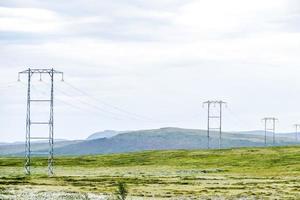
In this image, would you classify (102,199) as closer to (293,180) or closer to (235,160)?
(293,180)

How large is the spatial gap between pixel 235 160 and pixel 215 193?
9902 centimetres

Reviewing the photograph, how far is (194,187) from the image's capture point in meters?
96.5

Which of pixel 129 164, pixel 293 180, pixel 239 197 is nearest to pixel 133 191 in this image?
pixel 239 197

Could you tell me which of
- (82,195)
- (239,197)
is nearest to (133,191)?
(82,195)

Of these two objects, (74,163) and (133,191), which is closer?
(133,191)

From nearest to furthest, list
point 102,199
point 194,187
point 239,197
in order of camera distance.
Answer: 1. point 102,199
2. point 239,197
3. point 194,187

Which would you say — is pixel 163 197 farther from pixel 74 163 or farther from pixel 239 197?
pixel 74 163

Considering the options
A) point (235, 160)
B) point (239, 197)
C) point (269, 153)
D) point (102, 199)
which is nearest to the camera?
point (102, 199)

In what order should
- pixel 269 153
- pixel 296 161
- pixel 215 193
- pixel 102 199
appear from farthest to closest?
pixel 269 153 → pixel 296 161 → pixel 215 193 → pixel 102 199

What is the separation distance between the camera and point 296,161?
6698 inches

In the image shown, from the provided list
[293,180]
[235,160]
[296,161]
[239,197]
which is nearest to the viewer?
[239,197]

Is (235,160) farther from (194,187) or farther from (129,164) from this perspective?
(194,187)

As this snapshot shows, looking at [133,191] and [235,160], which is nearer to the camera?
[133,191]

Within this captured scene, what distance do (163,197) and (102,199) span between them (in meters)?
7.97
